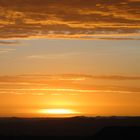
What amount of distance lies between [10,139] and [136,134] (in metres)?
15.5

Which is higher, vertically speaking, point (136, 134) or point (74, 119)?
point (74, 119)

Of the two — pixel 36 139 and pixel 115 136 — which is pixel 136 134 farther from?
pixel 36 139

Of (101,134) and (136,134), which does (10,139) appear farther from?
(136,134)

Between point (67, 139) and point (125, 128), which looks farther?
point (67, 139)

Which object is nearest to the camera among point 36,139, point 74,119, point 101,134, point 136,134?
point 136,134

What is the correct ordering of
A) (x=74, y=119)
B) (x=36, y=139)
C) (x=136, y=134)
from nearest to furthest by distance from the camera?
(x=136, y=134) < (x=36, y=139) < (x=74, y=119)

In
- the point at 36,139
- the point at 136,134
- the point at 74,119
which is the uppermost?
the point at 74,119

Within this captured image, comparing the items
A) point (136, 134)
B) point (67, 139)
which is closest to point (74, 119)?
point (67, 139)

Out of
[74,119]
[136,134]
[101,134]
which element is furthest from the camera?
[74,119]

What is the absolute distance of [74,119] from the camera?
18338 centimetres

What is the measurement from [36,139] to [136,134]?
15.0 m

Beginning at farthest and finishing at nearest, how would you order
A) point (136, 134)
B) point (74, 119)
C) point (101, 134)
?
point (74, 119) → point (101, 134) → point (136, 134)

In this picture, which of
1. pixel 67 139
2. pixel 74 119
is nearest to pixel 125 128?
pixel 67 139

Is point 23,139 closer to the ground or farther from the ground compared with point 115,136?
farther from the ground
